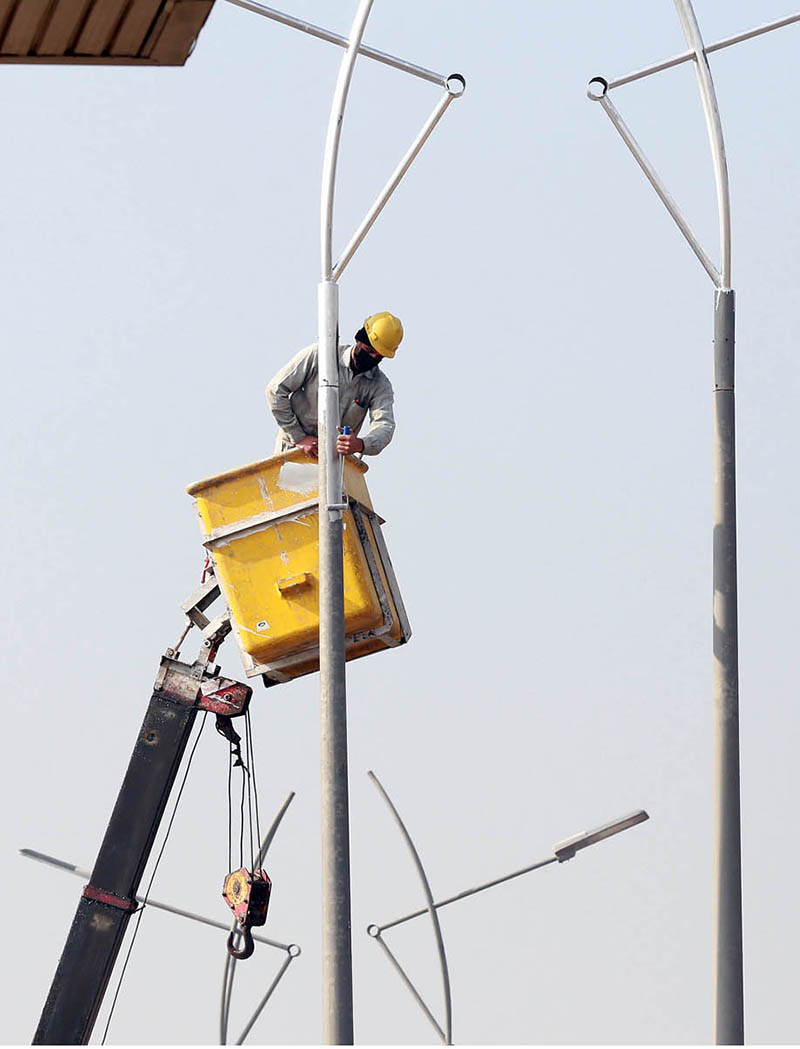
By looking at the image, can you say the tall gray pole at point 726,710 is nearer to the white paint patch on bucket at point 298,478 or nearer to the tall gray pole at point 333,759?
the tall gray pole at point 333,759

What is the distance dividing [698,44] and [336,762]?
6.92 m

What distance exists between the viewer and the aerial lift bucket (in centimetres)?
1781

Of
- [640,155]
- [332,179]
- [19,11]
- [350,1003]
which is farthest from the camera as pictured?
[640,155]

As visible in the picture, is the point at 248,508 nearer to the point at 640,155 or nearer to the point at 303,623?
the point at 303,623

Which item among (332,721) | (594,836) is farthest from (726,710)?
(594,836)

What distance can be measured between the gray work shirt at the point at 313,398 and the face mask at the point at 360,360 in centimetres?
5

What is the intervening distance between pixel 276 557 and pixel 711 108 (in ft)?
18.4

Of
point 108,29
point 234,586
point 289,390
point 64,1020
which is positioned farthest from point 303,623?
point 108,29

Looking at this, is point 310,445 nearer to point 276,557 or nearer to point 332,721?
point 276,557

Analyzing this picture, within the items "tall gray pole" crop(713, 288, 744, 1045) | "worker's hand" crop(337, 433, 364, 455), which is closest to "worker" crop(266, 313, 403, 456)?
"worker's hand" crop(337, 433, 364, 455)

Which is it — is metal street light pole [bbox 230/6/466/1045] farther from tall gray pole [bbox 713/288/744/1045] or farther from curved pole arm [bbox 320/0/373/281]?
tall gray pole [bbox 713/288/744/1045]

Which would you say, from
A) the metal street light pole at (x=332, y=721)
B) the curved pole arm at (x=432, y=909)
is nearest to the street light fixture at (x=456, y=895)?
the curved pole arm at (x=432, y=909)

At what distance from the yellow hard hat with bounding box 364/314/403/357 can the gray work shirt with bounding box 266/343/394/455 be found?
212 mm

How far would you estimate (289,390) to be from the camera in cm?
1870
